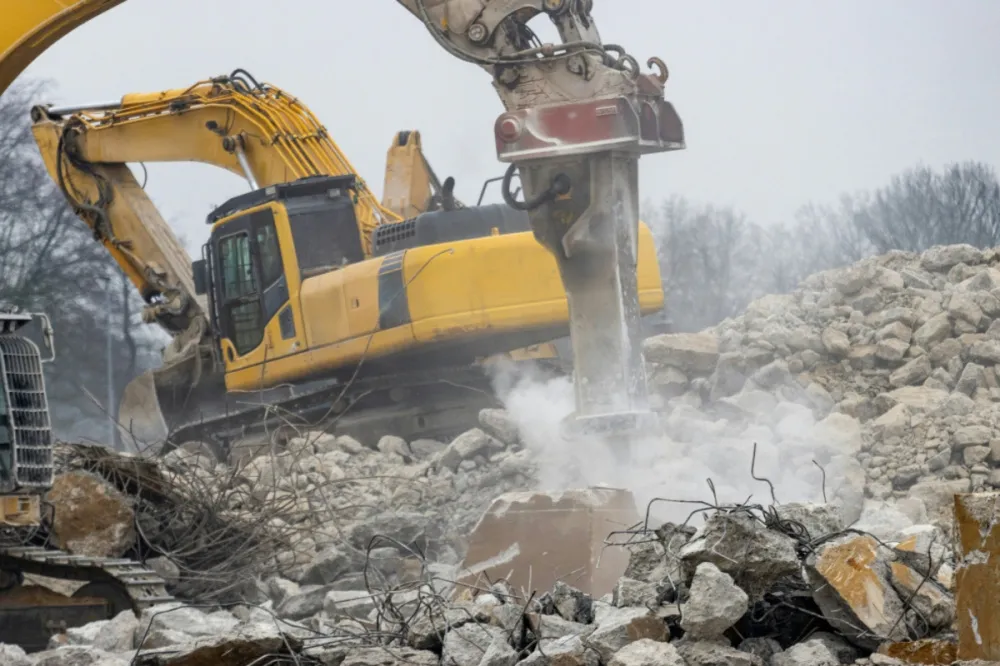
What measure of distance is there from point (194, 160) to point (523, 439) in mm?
4439

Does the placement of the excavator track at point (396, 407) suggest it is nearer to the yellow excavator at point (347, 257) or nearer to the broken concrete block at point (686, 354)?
the yellow excavator at point (347, 257)

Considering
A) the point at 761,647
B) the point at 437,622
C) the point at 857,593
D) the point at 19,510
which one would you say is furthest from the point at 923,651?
the point at 19,510

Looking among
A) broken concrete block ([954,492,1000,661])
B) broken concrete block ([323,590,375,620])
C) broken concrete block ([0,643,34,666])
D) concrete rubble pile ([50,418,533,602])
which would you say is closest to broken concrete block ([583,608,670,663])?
broken concrete block ([954,492,1000,661])

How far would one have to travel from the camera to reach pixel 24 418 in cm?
687

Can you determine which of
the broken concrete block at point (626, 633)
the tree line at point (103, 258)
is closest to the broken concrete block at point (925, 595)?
the broken concrete block at point (626, 633)

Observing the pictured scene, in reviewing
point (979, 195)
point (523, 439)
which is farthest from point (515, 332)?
point (979, 195)

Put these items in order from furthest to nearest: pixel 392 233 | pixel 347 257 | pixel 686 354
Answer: pixel 347 257 < pixel 392 233 < pixel 686 354

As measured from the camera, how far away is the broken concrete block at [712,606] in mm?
3871

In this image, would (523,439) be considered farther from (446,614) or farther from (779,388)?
(446,614)

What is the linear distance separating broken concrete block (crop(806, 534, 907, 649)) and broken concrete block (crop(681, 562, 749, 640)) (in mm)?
220

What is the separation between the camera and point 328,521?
327 inches

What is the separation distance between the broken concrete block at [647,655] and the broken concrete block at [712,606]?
8 cm

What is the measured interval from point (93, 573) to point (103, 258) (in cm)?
1561

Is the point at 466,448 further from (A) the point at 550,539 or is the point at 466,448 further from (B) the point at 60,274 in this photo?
(B) the point at 60,274
